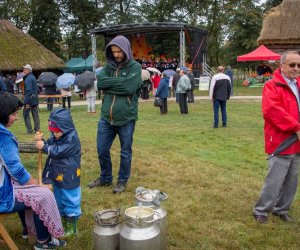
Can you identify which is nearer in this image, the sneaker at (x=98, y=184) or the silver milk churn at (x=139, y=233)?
the silver milk churn at (x=139, y=233)

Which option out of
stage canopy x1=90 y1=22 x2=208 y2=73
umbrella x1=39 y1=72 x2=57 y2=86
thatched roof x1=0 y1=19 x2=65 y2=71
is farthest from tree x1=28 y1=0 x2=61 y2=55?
umbrella x1=39 y1=72 x2=57 y2=86

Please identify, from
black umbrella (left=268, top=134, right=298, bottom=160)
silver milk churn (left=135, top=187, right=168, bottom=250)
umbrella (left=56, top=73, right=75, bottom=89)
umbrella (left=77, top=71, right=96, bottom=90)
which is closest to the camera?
silver milk churn (left=135, top=187, right=168, bottom=250)

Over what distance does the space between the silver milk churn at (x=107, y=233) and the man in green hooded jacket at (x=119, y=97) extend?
6.04 feet

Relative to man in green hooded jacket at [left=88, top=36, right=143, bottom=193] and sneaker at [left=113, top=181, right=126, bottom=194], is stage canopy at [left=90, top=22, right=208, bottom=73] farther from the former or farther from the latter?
sneaker at [left=113, top=181, right=126, bottom=194]

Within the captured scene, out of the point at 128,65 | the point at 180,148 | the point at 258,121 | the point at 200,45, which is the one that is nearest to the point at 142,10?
the point at 200,45

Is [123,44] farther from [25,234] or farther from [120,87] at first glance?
[25,234]

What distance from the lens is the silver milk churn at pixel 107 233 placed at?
330 centimetres

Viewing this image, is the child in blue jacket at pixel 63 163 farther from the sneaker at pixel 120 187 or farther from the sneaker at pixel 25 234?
the sneaker at pixel 120 187

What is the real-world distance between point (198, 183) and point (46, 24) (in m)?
38.8

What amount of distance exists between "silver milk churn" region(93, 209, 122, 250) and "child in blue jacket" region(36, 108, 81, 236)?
0.61 m

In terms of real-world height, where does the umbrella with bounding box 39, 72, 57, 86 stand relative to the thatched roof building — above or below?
below

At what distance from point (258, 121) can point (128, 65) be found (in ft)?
25.9

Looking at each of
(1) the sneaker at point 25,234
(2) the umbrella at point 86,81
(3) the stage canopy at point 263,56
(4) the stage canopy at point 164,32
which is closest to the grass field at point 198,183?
(1) the sneaker at point 25,234

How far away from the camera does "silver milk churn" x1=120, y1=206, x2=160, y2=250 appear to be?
122 inches
